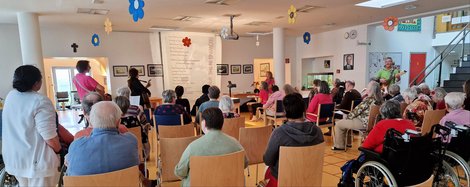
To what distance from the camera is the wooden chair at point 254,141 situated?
2918 mm

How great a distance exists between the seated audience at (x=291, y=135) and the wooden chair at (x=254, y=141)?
651 millimetres

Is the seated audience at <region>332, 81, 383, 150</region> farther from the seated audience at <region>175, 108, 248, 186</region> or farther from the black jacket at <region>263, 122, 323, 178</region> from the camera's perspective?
the seated audience at <region>175, 108, 248, 186</region>

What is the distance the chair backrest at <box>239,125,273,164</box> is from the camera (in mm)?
2918

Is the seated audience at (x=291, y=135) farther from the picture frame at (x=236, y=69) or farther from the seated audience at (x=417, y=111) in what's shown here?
the picture frame at (x=236, y=69)

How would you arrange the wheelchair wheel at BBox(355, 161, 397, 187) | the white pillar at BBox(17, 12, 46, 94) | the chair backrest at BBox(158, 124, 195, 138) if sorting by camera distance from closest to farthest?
the wheelchair wheel at BBox(355, 161, 397, 187) < the chair backrest at BBox(158, 124, 195, 138) < the white pillar at BBox(17, 12, 46, 94)

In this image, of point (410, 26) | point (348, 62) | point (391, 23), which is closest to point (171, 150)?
point (391, 23)

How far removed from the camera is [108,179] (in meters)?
1.54

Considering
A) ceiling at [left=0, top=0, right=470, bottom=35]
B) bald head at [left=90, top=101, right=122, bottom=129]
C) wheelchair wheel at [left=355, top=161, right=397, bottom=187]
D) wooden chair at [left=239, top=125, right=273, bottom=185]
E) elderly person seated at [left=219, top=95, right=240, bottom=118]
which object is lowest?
wheelchair wheel at [left=355, top=161, right=397, bottom=187]

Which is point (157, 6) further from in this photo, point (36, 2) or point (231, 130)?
point (231, 130)

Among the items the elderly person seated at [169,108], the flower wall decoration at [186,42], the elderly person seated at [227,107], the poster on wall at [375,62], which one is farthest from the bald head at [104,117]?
the poster on wall at [375,62]

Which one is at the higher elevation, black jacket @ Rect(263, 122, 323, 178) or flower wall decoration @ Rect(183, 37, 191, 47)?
flower wall decoration @ Rect(183, 37, 191, 47)

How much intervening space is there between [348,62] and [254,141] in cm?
→ 680

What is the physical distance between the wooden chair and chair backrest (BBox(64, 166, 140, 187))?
1448mm

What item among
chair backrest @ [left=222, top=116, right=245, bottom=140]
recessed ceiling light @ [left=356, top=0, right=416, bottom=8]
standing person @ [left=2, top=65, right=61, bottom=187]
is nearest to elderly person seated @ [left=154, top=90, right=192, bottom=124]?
chair backrest @ [left=222, top=116, right=245, bottom=140]
